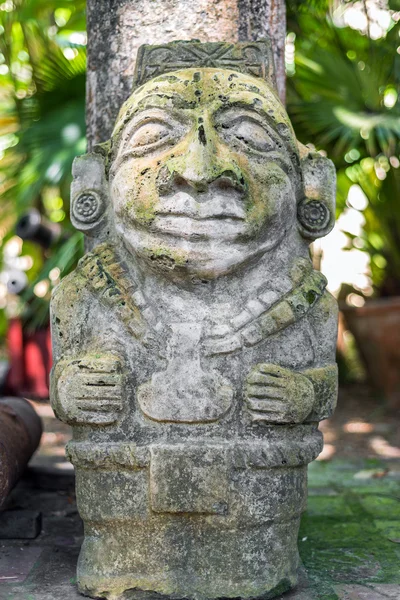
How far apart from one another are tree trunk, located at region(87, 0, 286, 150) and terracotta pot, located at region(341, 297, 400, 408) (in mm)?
3356

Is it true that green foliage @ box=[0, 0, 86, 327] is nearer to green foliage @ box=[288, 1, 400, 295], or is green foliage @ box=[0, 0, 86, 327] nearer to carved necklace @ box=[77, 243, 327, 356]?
green foliage @ box=[288, 1, 400, 295]

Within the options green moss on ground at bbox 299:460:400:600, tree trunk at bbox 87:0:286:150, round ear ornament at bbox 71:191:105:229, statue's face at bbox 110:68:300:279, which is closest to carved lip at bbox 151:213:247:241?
statue's face at bbox 110:68:300:279

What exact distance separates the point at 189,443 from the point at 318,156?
110cm

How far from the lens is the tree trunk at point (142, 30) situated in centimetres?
327

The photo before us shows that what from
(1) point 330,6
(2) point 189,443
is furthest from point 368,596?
(1) point 330,6

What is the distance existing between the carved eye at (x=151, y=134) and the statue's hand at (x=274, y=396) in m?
0.82

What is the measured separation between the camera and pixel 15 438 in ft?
10.8

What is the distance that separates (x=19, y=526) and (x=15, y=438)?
0.36 meters

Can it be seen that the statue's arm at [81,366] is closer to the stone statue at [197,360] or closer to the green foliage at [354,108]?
the stone statue at [197,360]

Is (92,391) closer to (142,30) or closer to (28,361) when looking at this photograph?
(142,30)

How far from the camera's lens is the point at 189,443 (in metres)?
2.44

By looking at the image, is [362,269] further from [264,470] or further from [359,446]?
[264,470]

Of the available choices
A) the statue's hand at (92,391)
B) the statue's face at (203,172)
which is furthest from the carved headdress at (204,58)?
the statue's hand at (92,391)

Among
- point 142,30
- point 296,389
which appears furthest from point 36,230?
point 296,389
